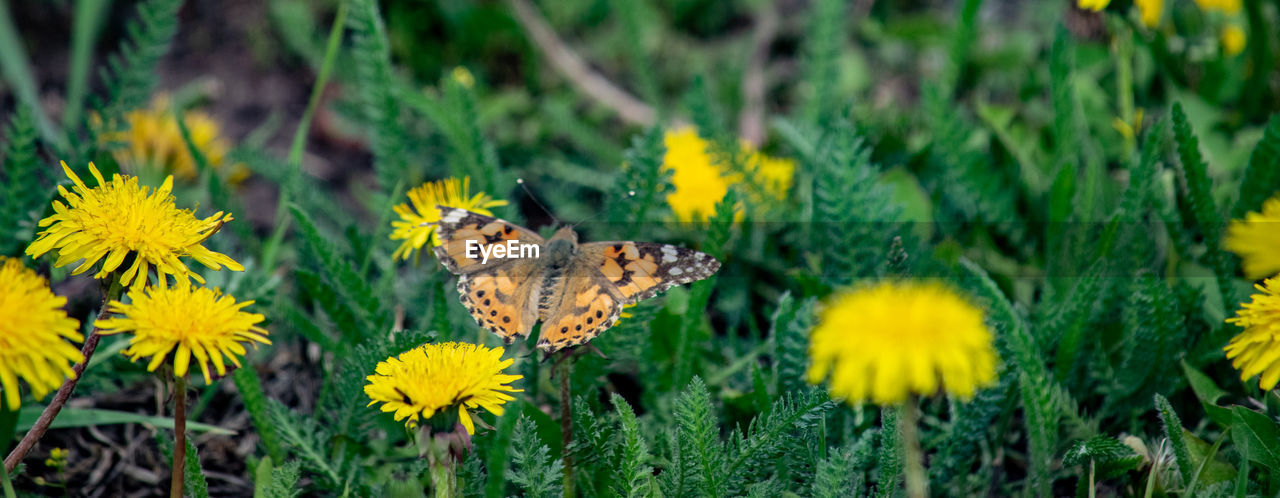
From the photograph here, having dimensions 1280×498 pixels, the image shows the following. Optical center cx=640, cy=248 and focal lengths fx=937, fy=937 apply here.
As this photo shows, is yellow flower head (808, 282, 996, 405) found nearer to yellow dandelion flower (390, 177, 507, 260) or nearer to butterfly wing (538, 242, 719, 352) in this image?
butterfly wing (538, 242, 719, 352)

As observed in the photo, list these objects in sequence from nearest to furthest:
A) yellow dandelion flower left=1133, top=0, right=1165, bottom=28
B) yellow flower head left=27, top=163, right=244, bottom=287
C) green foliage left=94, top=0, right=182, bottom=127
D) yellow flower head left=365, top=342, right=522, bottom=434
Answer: yellow flower head left=365, top=342, right=522, bottom=434 < yellow flower head left=27, top=163, right=244, bottom=287 < yellow dandelion flower left=1133, top=0, right=1165, bottom=28 < green foliage left=94, top=0, right=182, bottom=127

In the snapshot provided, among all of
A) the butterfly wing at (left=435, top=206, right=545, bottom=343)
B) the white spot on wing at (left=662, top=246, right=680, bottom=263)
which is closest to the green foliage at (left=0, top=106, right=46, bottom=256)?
the butterfly wing at (left=435, top=206, right=545, bottom=343)

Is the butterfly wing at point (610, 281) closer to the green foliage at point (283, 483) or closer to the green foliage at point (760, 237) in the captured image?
the green foliage at point (760, 237)

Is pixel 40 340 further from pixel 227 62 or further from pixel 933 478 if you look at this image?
pixel 227 62

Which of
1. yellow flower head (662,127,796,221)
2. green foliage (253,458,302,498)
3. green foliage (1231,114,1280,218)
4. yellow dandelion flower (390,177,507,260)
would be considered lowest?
green foliage (253,458,302,498)

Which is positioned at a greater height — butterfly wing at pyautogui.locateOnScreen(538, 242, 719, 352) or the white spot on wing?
the white spot on wing

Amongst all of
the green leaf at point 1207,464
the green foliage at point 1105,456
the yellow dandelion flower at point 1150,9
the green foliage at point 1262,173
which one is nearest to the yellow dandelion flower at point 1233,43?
the yellow dandelion flower at point 1150,9
